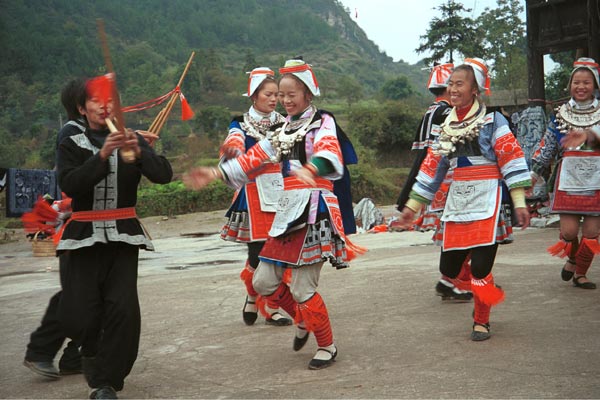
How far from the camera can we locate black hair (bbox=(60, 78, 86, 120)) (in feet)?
14.4

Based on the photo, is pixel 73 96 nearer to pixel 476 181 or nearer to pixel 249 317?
pixel 249 317

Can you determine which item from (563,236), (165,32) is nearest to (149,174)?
(563,236)

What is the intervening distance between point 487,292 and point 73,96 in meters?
2.88

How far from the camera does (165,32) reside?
122 m

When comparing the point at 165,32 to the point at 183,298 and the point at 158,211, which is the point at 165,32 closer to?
the point at 158,211

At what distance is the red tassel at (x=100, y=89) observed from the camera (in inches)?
162

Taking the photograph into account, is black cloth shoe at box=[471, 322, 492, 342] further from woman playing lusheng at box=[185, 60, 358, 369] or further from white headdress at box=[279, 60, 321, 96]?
white headdress at box=[279, 60, 321, 96]

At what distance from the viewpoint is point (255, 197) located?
20.3ft

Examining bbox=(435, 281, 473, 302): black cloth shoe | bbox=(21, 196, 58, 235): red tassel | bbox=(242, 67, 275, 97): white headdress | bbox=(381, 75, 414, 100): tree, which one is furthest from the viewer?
bbox=(381, 75, 414, 100): tree

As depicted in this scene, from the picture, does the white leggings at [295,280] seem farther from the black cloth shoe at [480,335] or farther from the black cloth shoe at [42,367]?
the black cloth shoe at [42,367]

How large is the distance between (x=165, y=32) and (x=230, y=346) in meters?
122

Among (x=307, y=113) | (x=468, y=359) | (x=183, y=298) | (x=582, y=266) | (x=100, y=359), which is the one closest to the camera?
(x=100, y=359)

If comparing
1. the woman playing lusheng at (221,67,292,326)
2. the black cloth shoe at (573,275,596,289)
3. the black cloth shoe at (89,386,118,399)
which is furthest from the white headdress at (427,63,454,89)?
the black cloth shoe at (89,386,118,399)

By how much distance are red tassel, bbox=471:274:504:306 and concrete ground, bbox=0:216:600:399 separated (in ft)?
0.84
